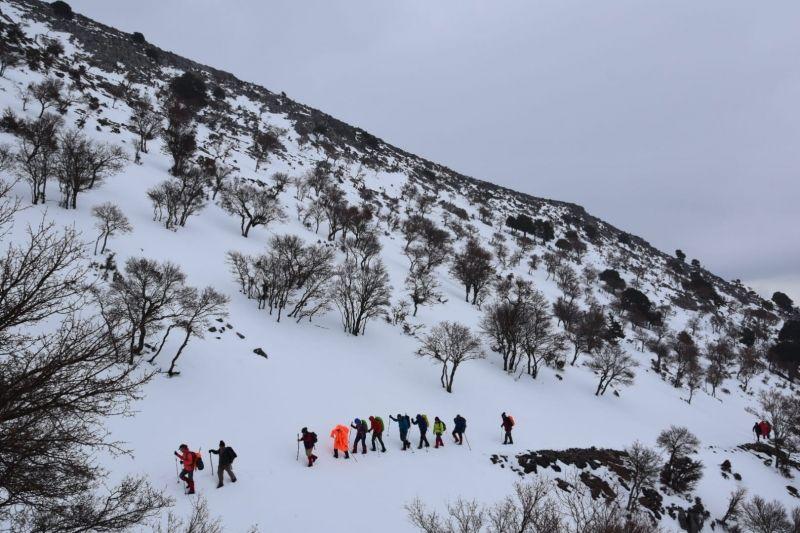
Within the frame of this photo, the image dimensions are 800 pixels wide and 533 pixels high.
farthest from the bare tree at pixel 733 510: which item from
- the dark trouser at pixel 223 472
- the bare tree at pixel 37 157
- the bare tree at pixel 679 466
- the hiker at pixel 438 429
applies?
the bare tree at pixel 37 157

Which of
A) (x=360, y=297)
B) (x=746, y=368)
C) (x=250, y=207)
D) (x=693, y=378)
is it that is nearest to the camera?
(x=360, y=297)

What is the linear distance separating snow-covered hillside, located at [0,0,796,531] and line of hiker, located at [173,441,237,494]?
381 mm

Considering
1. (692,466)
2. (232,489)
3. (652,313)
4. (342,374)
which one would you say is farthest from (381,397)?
(652,313)

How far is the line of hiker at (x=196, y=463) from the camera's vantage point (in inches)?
443

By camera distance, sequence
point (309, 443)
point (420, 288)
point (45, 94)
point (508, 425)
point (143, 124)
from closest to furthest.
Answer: point (309, 443), point (508, 425), point (420, 288), point (45, 94), point (143, 124)

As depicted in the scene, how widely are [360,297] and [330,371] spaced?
9.16m

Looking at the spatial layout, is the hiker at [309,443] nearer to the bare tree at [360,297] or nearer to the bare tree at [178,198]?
the bare tree at [360,297]

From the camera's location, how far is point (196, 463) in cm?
1170

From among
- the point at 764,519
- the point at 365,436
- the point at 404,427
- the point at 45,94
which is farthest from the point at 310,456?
the point at 45,94

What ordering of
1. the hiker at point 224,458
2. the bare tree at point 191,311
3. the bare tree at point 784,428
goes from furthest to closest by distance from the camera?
the bare tree at point 784,428
the bare tree at point 191,311
the hiker at point 224,458

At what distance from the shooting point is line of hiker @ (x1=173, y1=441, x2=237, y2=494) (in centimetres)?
1124

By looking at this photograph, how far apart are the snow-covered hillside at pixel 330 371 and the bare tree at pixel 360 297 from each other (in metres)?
1.36

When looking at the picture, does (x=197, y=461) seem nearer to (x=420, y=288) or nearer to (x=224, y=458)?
(x=224, y=458)

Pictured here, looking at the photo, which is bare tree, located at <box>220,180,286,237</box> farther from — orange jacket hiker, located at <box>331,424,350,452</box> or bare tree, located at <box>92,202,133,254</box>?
orange jacket hiker, located at <box>331,424,350,452</box>
